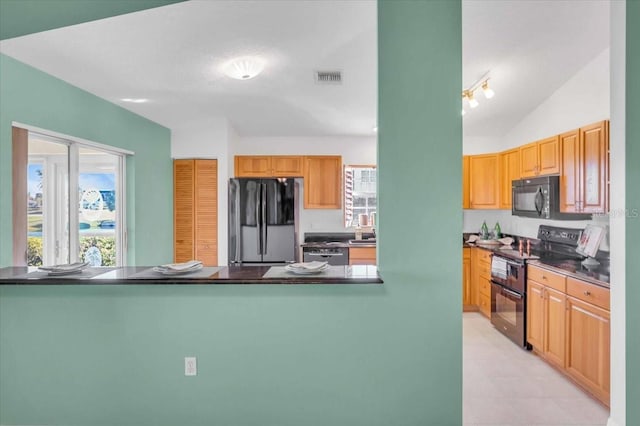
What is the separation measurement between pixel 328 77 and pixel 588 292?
2.75 meters

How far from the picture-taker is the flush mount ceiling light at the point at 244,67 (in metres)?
2.99

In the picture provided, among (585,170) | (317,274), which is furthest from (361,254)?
(317,274)

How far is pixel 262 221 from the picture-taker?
4.45 m

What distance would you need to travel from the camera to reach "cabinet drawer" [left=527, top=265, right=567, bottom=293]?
287 cm

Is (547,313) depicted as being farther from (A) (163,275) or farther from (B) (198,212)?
(B) (198,212)

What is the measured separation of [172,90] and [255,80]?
79cm

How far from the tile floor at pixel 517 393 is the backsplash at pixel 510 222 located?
139cm

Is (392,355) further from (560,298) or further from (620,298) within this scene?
(560,298)

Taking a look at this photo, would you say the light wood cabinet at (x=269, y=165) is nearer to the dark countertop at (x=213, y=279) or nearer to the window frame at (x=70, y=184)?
the window frame at (x=70, y=184)

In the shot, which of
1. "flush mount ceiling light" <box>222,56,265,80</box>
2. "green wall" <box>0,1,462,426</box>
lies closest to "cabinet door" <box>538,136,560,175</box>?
"green wall" <box>0,1,462,426</box>

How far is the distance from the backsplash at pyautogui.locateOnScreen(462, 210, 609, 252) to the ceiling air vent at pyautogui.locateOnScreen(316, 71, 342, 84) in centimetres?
275

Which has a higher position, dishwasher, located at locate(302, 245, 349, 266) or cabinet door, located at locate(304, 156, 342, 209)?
cabinet door, located at locate(304, 156, 342, 209)

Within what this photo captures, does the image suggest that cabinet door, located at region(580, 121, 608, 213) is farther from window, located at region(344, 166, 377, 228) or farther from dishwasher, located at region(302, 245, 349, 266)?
window, located at region(344, 166, 377, 228)

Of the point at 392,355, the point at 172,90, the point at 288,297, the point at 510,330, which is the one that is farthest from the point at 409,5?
the point at 510,330
